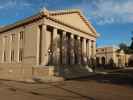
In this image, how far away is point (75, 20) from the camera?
44.5 m

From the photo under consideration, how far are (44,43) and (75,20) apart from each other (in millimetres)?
12810

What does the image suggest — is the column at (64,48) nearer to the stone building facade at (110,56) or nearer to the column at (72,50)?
the column at (72,50)

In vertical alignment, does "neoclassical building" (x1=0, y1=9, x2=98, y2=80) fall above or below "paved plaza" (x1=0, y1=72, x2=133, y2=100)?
above

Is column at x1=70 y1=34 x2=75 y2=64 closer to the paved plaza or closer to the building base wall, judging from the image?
the building base wall

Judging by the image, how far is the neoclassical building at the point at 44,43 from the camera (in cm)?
3388

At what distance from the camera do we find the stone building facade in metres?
68.3

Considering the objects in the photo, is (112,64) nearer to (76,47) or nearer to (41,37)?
(76,47)

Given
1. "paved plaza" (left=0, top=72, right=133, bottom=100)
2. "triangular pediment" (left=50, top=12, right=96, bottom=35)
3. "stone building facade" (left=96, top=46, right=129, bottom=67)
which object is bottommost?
"paved plaza" (left=0, top=72, right=133, bottom=100)

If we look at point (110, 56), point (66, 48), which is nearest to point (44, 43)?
point (66, 48)

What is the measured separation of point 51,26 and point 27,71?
369 inches

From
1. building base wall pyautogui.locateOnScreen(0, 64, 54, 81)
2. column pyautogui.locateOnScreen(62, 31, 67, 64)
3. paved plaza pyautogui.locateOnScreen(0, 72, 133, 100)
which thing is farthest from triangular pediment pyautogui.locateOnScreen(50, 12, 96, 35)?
paved plaza pyautogui.locateOnScreen(0, 72, 133, 100)

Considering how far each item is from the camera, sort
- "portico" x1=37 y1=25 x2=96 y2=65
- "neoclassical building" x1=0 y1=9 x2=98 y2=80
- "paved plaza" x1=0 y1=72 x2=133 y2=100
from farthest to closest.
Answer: "portico" x1=37 y1=25 x2=96 y2=65
"neoclassical building" x1=0 y1=9 x2=98 y2=80
"paved plaza" x1=0 y1=72 x2=133 y2=100

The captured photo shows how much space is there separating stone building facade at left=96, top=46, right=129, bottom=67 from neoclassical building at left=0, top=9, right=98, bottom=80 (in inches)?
819

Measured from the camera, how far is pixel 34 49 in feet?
117
